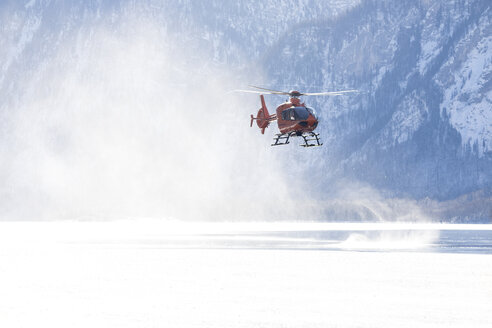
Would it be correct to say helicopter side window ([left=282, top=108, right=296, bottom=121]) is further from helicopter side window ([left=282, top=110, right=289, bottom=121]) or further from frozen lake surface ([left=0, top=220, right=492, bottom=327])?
frozen lake surface ([left=0, top=220, right=492, bottom=327])

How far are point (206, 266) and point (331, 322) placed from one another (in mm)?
36212

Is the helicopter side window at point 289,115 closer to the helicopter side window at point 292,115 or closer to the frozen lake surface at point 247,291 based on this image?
the helicopter side window at point 292,115

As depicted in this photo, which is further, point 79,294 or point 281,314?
point 79,294

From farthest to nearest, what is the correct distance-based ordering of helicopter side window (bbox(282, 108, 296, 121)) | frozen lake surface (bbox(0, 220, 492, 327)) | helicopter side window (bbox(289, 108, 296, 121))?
helicopter side window (bbox(282, 108, 296, 121)) → helicopter side window (bbox(289, 108, 296, 121)) → frozen lake surface (bbox(0, 220, 492, 327))

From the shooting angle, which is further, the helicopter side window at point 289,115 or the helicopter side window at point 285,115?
the helicopter side window at point 285,115

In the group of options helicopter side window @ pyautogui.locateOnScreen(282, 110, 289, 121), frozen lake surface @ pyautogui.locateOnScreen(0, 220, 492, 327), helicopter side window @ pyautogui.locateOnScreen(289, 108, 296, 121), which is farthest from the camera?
helicopter side window @ pyautogui.locateOnScreen(282, 110, 289, 121)

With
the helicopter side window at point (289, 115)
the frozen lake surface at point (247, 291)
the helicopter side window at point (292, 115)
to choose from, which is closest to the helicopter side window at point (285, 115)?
the helicopter side window at point (289, 115)

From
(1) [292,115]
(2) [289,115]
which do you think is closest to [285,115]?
(2) [289,115]

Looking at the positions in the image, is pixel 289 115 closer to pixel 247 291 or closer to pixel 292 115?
pixel 292 115

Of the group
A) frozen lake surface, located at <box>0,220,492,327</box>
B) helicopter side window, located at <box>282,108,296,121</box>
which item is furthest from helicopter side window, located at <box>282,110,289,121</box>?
frozen lake surface, located at <box>0,220,492,327</box>

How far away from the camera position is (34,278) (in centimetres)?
6825

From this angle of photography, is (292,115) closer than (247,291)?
No

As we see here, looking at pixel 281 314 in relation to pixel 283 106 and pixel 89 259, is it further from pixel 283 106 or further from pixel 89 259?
pixel 89 259

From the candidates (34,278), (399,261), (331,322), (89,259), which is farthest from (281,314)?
(89,259)
